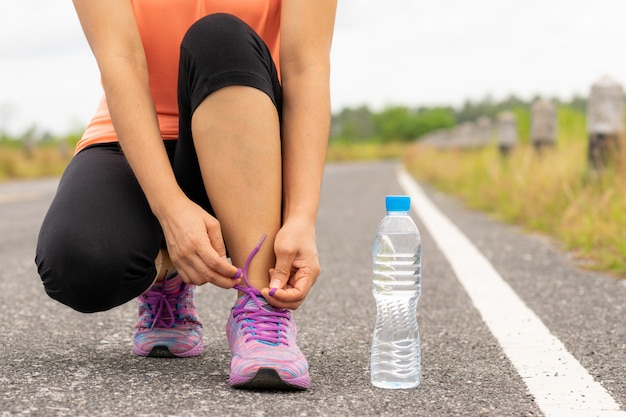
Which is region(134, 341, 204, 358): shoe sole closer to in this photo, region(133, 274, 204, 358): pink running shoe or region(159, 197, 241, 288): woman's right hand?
region(133, 274, 204, 358): pink running shoe

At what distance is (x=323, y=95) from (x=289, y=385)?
753 mm

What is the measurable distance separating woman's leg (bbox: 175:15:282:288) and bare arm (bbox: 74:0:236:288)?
0.08m

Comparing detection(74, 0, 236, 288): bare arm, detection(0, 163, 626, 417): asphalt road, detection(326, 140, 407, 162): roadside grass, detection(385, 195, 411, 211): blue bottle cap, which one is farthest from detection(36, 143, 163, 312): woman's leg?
detection(326, 140, 407, 162): roadside grass

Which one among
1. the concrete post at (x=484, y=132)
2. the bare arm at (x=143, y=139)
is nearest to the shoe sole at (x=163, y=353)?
the bare arm at (x=143, y=139)

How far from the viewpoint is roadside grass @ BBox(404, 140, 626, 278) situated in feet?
15.5

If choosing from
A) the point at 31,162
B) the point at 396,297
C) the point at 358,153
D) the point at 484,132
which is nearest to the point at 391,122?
the point at 358,153

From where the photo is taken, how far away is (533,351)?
255 cm

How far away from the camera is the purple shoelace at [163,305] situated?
251cm

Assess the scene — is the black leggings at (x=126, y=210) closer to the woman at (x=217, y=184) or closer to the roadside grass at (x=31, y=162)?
the woman at (x=217, y=184)

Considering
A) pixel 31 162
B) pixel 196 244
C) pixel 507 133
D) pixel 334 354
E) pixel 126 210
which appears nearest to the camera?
pixel 196 244

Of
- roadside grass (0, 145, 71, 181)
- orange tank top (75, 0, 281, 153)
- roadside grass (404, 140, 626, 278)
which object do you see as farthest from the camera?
roadside grass (0, 145, 71, 181)

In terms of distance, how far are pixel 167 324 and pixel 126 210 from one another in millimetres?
439

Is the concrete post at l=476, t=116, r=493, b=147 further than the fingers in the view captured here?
Yes

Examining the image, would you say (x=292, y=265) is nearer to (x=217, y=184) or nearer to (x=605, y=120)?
(x=217, y=184)
